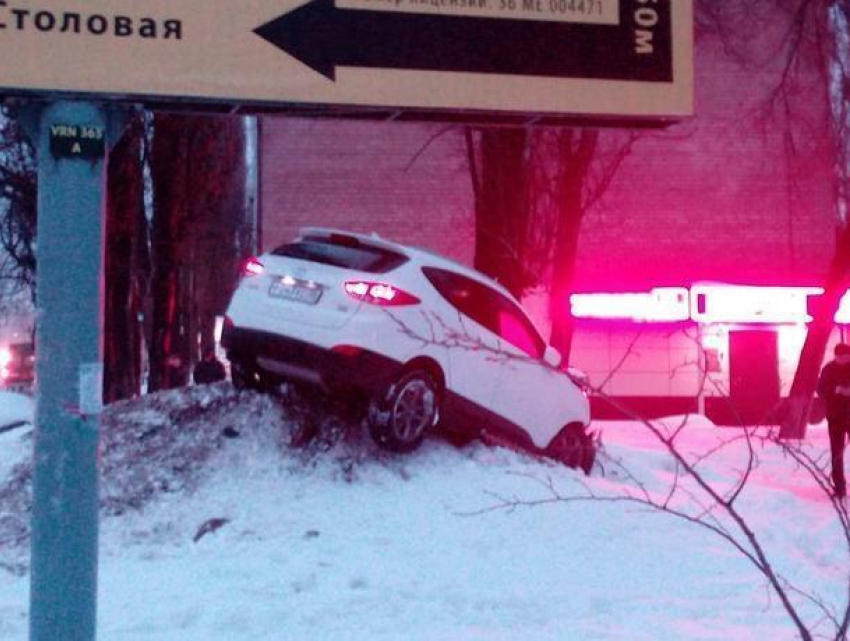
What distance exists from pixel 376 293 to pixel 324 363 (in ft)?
2.37

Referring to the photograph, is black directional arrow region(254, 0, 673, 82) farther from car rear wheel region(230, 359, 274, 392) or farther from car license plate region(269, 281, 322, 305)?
car rear wheel region(230, 359, 274, 392)

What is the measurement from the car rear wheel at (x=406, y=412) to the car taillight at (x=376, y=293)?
622 millimetres

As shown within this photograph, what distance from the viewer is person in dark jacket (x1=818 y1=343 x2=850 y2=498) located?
1459 centimetres

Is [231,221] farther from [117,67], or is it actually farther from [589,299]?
[117,67]

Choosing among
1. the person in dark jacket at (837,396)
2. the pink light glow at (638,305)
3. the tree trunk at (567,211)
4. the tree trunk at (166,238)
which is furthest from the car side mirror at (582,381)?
the pink light glow at (638,305)

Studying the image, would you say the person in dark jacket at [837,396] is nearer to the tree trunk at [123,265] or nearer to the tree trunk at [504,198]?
the tree trunk at [504,198]

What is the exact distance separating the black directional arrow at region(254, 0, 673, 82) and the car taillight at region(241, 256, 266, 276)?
5.35 metres

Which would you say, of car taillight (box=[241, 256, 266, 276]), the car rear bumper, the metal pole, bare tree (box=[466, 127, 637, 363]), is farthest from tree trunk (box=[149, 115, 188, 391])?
the metal pole

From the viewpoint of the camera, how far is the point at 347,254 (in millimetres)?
11648

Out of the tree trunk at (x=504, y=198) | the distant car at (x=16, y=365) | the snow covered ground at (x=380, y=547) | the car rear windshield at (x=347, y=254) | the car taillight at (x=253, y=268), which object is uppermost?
the tree trunk at (x=504, y=198)

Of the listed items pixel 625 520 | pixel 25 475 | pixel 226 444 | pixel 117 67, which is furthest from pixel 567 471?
pixel 117 67

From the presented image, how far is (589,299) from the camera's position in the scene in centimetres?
2888

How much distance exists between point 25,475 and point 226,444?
6.05 feet

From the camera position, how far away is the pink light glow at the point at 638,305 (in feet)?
93.4
